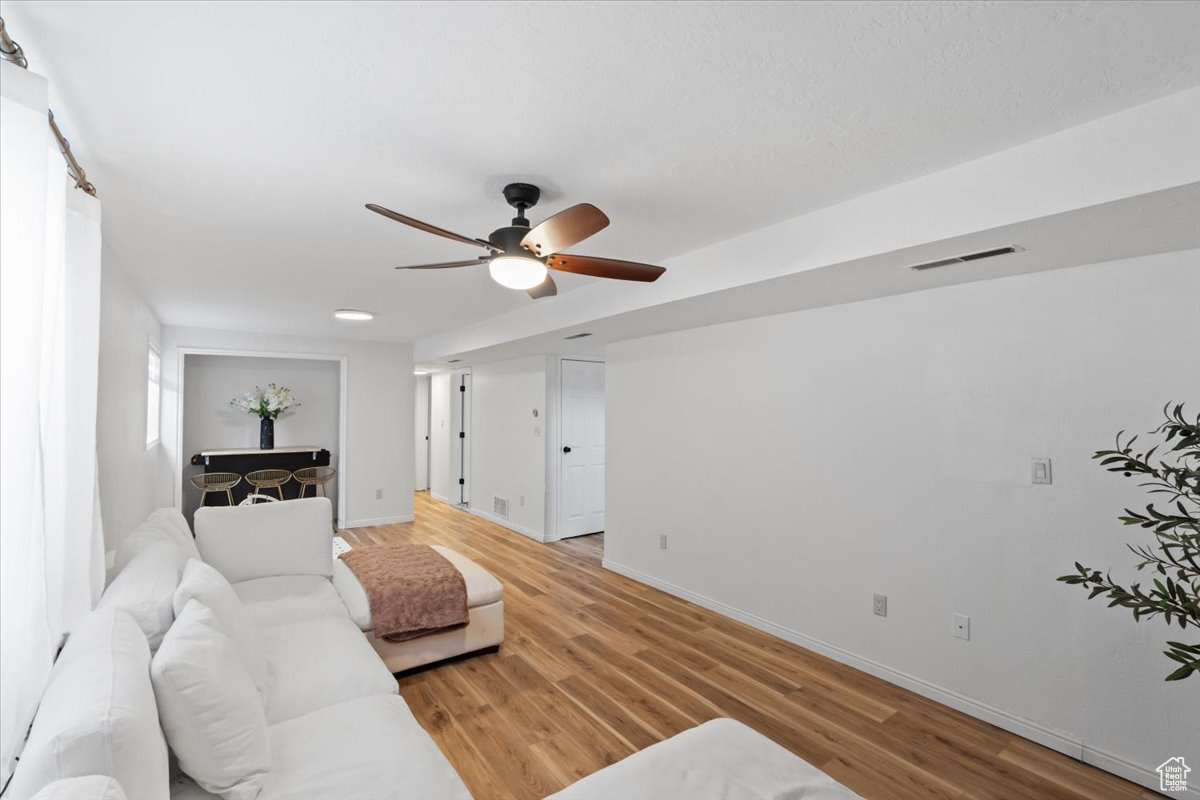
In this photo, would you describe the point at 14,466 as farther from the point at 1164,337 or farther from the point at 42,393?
the point at 1164,337

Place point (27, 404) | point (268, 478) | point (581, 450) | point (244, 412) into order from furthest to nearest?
1. point (244, 412)
2. point (581, 450)
3. point (268, 478)
4. point (27, 404)

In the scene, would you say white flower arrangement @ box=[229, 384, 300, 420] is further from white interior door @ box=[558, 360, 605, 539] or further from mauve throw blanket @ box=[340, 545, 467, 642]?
mauve throw blanket @ box=[340, 545, 467, 642]

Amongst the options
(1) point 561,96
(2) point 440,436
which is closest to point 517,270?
(1) point 561,96

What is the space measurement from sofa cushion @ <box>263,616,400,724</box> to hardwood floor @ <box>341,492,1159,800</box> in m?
0.56

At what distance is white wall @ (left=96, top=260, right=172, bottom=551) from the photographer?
2861mm

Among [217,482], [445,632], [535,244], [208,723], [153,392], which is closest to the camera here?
[208,723]

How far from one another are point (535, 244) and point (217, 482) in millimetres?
5824

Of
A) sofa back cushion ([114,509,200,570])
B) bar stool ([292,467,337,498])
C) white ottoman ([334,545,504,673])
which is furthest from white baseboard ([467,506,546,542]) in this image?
sofa back cushion ([114,509,200,570])

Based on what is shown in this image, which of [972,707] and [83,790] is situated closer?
[83,790]

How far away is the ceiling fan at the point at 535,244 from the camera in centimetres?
191

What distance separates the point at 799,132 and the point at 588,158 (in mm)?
757

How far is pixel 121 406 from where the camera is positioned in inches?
127

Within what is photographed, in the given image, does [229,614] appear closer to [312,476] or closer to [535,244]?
[535,244]

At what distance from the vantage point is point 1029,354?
2.54 meters
